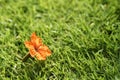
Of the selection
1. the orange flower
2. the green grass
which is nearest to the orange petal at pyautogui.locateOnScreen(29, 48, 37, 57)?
the orange flower

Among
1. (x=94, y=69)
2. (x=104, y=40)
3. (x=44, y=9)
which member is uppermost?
(x=44, y=9)

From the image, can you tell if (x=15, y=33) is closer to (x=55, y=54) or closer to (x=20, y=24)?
(x=20, y=24)

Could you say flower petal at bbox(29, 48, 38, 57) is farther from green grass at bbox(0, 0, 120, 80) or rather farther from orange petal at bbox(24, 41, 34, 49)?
green grass at bbox(0, 0, 120, 80)

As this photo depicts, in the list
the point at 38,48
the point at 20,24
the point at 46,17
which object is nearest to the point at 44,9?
the point at 46,17

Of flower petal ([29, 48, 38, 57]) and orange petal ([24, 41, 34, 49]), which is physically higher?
orange petal ([24, 41, 34, 49])

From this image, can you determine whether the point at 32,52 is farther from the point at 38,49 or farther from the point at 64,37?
the point at 64,37
